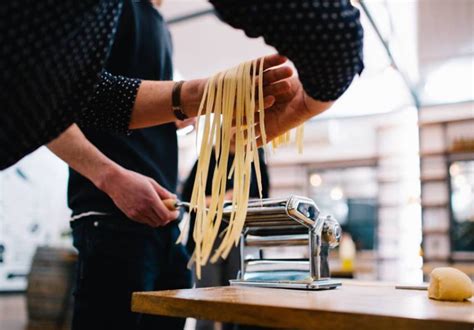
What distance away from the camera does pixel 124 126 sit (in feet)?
3.22

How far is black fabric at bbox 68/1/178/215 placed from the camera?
1287mm

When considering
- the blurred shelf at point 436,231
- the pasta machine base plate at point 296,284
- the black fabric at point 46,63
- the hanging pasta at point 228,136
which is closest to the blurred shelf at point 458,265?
the blurred shelf at point 436,231

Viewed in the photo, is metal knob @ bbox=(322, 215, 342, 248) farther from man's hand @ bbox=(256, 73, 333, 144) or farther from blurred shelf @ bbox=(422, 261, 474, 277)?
blurred shelf @ bbox=(422, 261, 474, 277)

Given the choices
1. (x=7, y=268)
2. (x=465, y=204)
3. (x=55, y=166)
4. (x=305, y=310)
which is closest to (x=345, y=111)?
(x=465, y=204)

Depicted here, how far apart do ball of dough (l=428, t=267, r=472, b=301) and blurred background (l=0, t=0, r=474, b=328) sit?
218cm

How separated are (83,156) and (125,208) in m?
0.15

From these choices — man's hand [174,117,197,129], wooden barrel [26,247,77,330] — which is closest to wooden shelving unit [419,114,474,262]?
wooden barrel [26,247,77,330]

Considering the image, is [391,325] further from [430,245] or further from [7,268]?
[430,245]

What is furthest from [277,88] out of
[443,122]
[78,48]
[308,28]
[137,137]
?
[443,122]

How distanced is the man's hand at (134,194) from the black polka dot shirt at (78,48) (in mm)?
438

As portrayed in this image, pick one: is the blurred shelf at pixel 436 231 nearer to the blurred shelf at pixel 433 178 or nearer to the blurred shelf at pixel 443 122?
the blurred shelf at pixel 433 178

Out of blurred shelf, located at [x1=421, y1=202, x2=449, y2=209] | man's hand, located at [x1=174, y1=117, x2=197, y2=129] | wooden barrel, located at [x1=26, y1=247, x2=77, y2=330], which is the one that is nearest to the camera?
man's hand, located at [x1=174, y1=117, x2=197, y2=129]

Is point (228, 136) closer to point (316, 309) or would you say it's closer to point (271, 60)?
point (271, 60)

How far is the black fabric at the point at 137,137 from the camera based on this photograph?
4.22ft
